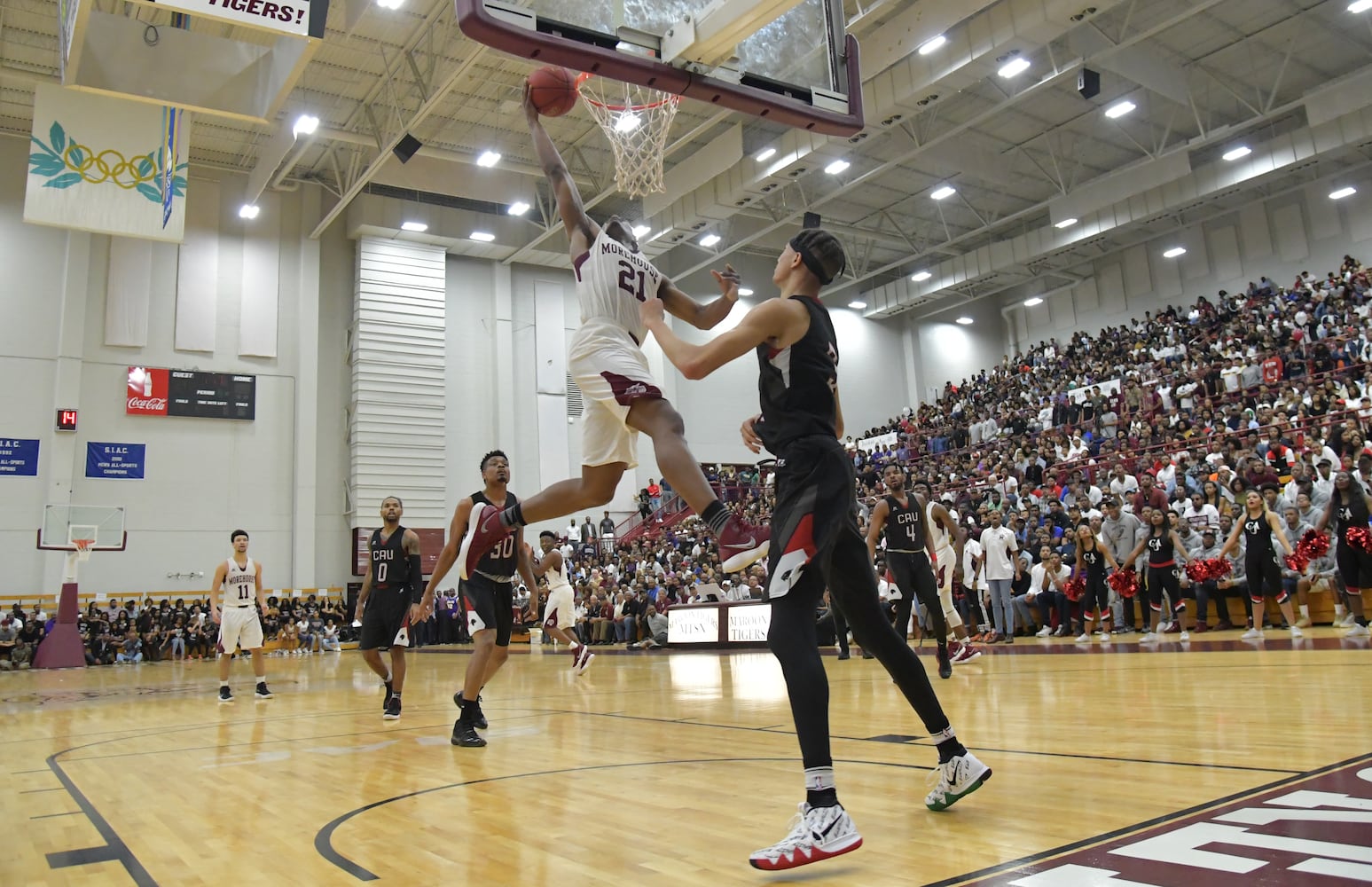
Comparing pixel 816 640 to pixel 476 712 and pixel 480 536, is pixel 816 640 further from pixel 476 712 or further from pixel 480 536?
pixel 476 712

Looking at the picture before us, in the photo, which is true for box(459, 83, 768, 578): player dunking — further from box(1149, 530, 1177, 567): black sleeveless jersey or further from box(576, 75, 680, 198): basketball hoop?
box(1149, 530, 1177, 567): black sleeveless jersey

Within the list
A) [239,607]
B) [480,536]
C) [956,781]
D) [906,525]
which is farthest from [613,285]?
[239,607]

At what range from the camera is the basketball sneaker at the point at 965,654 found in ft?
31.3

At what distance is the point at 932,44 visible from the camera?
16.8 meters

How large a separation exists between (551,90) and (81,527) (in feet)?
68.4

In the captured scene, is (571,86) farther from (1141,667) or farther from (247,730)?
(1141,667)

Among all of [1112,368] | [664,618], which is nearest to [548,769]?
[664,618]

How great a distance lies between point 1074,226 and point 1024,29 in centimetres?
1224

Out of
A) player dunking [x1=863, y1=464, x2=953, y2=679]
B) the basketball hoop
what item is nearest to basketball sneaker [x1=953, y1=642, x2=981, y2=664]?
player dunking [x1=863, y1=464, x2=953, y2=679]

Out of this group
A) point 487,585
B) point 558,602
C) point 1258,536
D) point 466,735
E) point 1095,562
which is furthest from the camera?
point 558,602

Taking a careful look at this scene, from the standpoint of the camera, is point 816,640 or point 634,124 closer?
point 816,640

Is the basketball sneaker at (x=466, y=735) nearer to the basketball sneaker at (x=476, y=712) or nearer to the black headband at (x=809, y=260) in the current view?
the basketball sneaker at (x=476, y=712)

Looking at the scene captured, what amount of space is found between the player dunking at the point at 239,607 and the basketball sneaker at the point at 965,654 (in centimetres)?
713

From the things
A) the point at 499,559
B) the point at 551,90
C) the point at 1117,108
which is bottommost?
the point at 499,559
